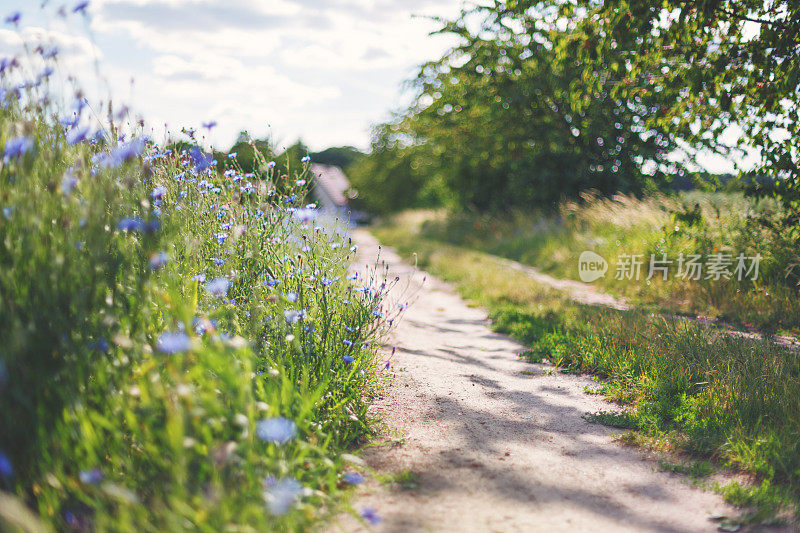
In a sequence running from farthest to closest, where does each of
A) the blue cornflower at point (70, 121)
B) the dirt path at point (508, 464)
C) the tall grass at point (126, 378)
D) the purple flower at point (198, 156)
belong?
the purple flower at point (198, 156) → the blue cornflower at point (70, 121) → the dirt path at point (508, 464) → the tall grass at point (126, 378)

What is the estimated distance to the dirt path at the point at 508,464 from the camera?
8.30 ft

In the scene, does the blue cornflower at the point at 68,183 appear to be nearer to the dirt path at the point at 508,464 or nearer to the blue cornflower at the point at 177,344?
the blue cornflower at the point at 177,344

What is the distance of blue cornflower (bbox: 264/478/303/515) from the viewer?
69.4 inches

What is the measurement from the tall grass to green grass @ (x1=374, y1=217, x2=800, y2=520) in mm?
2032

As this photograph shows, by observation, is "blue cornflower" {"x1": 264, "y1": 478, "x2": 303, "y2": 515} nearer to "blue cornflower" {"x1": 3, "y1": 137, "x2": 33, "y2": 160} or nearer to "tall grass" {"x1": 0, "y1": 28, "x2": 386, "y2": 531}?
"tall grass" {"x1": 0, "y1": 28, "x2": 386, "y2": 531}

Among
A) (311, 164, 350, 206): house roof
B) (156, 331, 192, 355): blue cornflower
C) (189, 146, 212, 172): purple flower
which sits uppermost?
(311, 164, 350, 206): house roof

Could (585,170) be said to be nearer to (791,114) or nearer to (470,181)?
(470,181)

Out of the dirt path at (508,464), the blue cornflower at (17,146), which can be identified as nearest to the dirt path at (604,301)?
the dirt path at (508,464)

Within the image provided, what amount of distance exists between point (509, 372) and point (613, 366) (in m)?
0.87

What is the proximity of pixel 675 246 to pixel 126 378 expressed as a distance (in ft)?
26.0

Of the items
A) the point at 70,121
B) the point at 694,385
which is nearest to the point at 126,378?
the point at 70,121

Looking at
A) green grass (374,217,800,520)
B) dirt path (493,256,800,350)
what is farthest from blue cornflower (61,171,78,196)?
dirt path (493,256,800,350)

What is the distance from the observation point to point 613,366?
4523 mm

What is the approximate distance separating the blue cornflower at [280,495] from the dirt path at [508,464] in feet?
1.07
